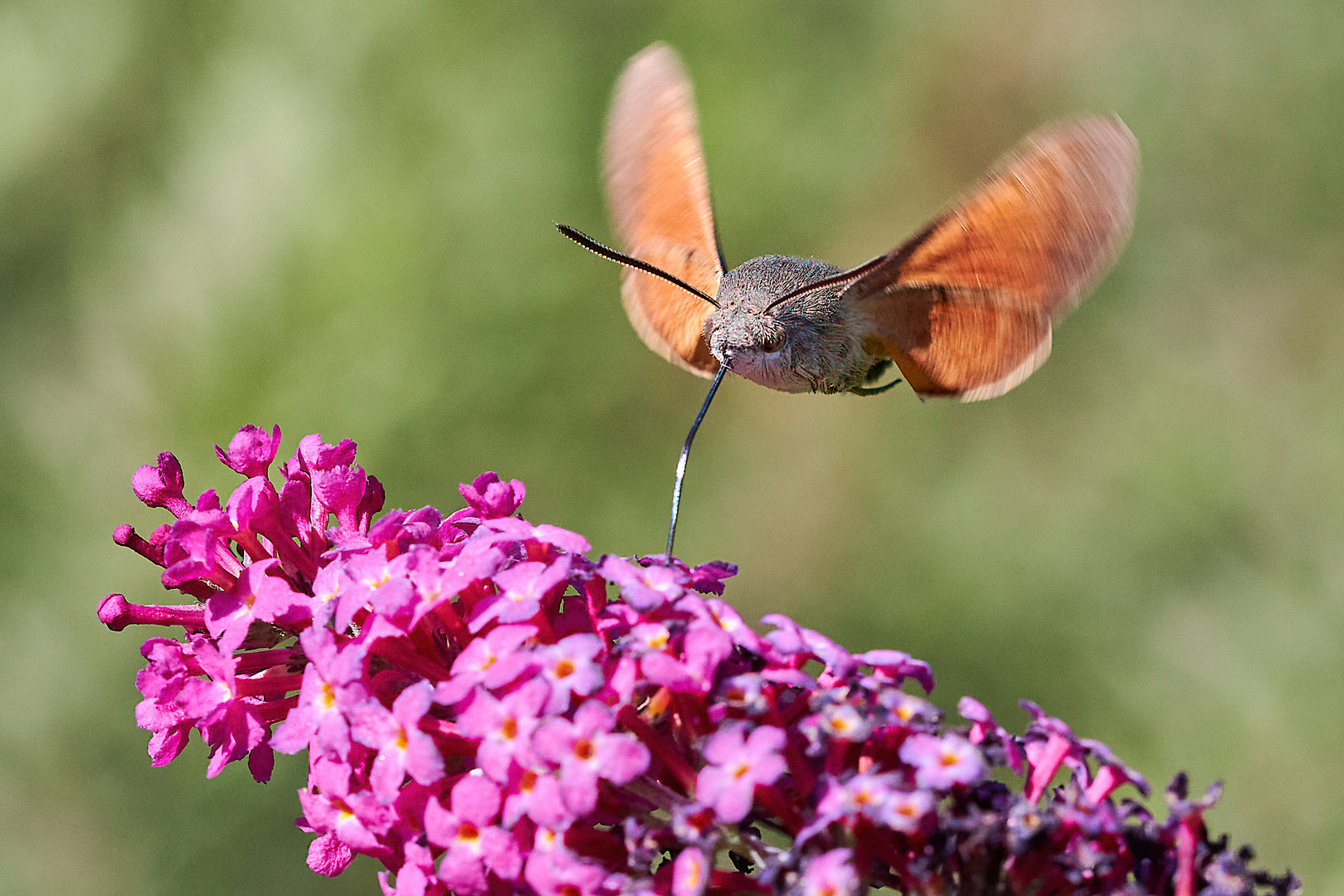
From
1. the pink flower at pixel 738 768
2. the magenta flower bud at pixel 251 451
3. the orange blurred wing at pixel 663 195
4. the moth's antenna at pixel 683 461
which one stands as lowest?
the pink flower at pixel 738 768

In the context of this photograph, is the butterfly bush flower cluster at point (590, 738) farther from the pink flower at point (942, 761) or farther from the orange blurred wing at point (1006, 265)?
the orange blurred wing at point (1006, 265)

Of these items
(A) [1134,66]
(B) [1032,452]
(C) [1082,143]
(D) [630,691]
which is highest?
(A) [1134,66]

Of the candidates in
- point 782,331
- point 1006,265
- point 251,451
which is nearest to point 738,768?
point 251,451

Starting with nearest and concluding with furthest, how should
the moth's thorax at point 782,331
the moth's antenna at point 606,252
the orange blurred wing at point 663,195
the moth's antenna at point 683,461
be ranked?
the moth's antenna at point 683,461 < the moth's antenna at point 606,252 < the moth's thorax at point 782,331 < the orange blurred wing at point 663,195

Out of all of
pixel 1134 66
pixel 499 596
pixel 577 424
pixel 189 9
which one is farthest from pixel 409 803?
pixel 189 9

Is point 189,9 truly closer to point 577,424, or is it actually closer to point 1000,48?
point 577,424

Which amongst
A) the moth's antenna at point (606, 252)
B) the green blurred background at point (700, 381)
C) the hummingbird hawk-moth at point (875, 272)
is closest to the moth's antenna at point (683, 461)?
the hummingbird hawk-moth at point (875, 272)
